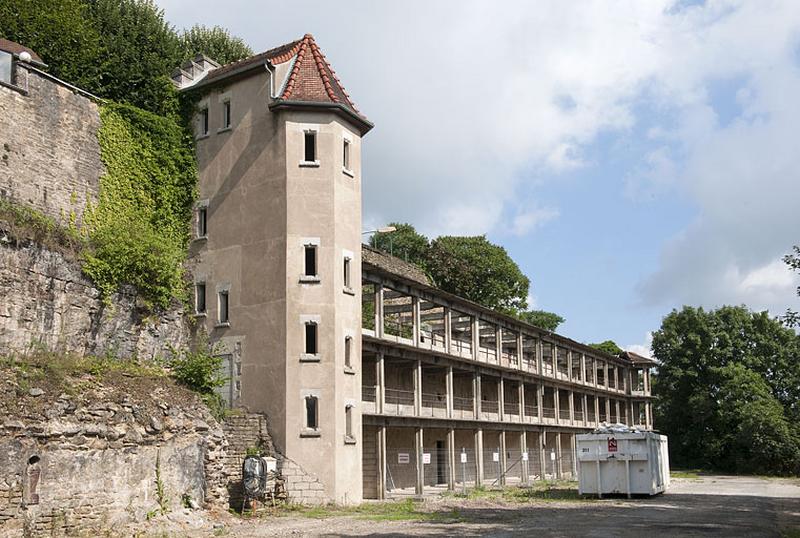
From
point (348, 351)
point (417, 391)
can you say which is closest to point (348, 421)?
point (348, 351)

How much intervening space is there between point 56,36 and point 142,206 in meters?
9.13

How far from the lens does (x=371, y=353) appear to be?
35.5 m

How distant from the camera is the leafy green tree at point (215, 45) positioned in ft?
155

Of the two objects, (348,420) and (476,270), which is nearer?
(348,420)

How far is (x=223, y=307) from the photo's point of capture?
104 ft

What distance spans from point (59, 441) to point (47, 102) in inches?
508

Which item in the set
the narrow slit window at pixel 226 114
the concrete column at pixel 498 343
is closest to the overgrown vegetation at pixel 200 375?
the narrow slit window at pixel 226 114

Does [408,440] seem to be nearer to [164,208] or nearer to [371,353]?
[371,353]

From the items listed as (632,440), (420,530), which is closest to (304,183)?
(420,530)

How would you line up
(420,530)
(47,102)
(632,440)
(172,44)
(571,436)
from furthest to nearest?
(571,436)
(172,44)
(632,440)
(47,102)
(420,530)

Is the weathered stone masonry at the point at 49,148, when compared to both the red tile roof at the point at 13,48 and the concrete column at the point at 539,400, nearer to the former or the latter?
the red tile roof at the point at 13,48

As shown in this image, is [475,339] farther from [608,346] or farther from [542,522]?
[608,346]

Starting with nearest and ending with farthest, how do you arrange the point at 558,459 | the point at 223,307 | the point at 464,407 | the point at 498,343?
the point at 223,307, the point at 464,407, the point at 498,343, the point at 558,459

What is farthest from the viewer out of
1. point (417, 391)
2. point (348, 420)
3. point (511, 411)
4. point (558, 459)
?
point (558, 459)
